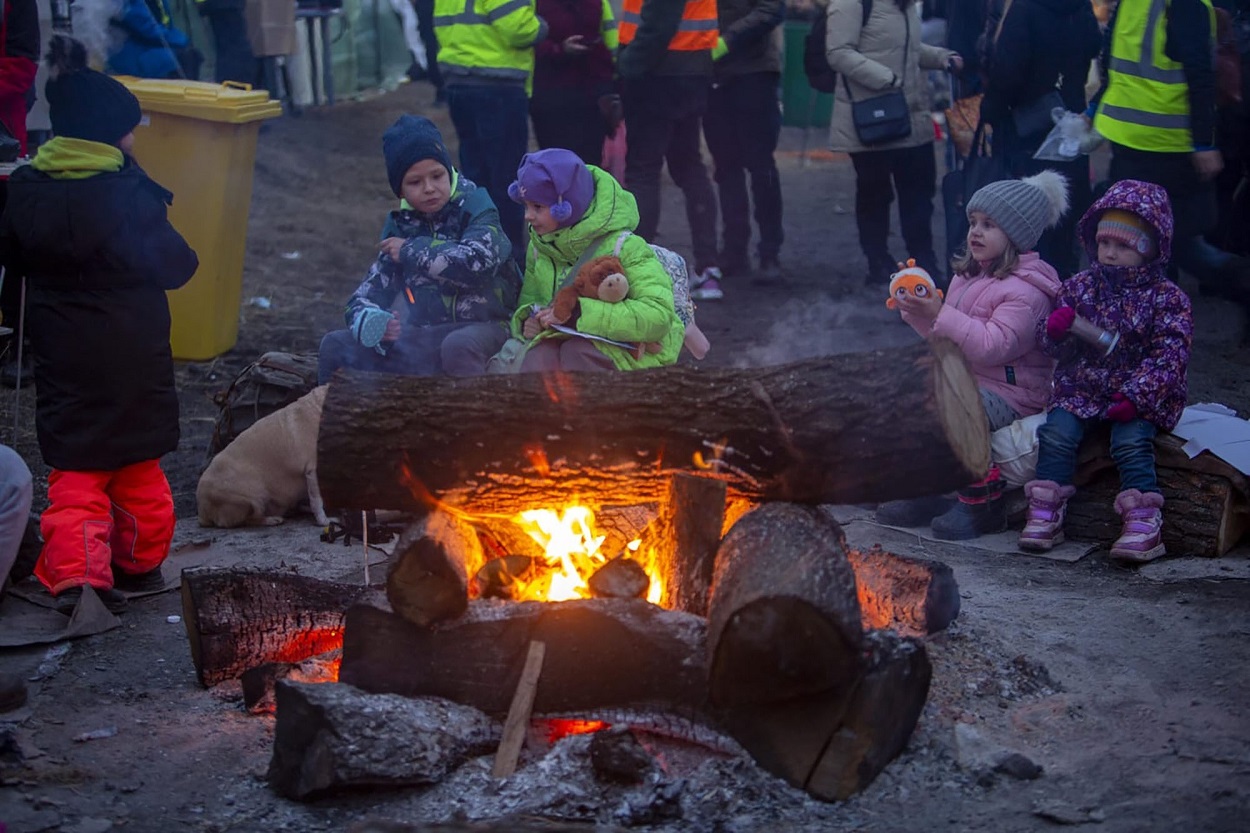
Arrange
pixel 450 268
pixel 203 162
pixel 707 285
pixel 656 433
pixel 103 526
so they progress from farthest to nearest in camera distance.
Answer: pixel 707 285, pixel 203 162, pixel 450 268, pixel 103 526, pixel 656 433

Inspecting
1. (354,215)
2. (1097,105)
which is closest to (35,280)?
(1097,105)

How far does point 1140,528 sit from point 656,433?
240cm

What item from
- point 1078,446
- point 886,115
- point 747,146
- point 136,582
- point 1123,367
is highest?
point 886,115

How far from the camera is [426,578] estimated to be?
379 centimetres

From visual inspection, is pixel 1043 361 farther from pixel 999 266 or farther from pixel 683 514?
pixel 683 514

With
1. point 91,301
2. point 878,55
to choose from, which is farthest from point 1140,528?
point 878,55

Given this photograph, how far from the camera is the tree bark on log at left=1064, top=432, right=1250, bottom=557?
17.1 ft

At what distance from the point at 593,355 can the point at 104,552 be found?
2111 mm

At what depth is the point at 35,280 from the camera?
504 centimetres

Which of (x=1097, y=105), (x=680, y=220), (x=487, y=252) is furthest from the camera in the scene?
(x=680, y=220)

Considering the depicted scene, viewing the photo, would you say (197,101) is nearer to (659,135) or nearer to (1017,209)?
(659,135)

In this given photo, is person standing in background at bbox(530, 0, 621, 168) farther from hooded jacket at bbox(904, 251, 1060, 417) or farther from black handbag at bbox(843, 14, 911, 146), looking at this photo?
hooded jacket at bbox(904, 251, 1060, 417)

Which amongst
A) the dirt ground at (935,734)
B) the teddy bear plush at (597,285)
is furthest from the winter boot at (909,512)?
the teddy bear plush at (597,285)

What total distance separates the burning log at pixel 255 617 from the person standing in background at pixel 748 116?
5.70 metres
